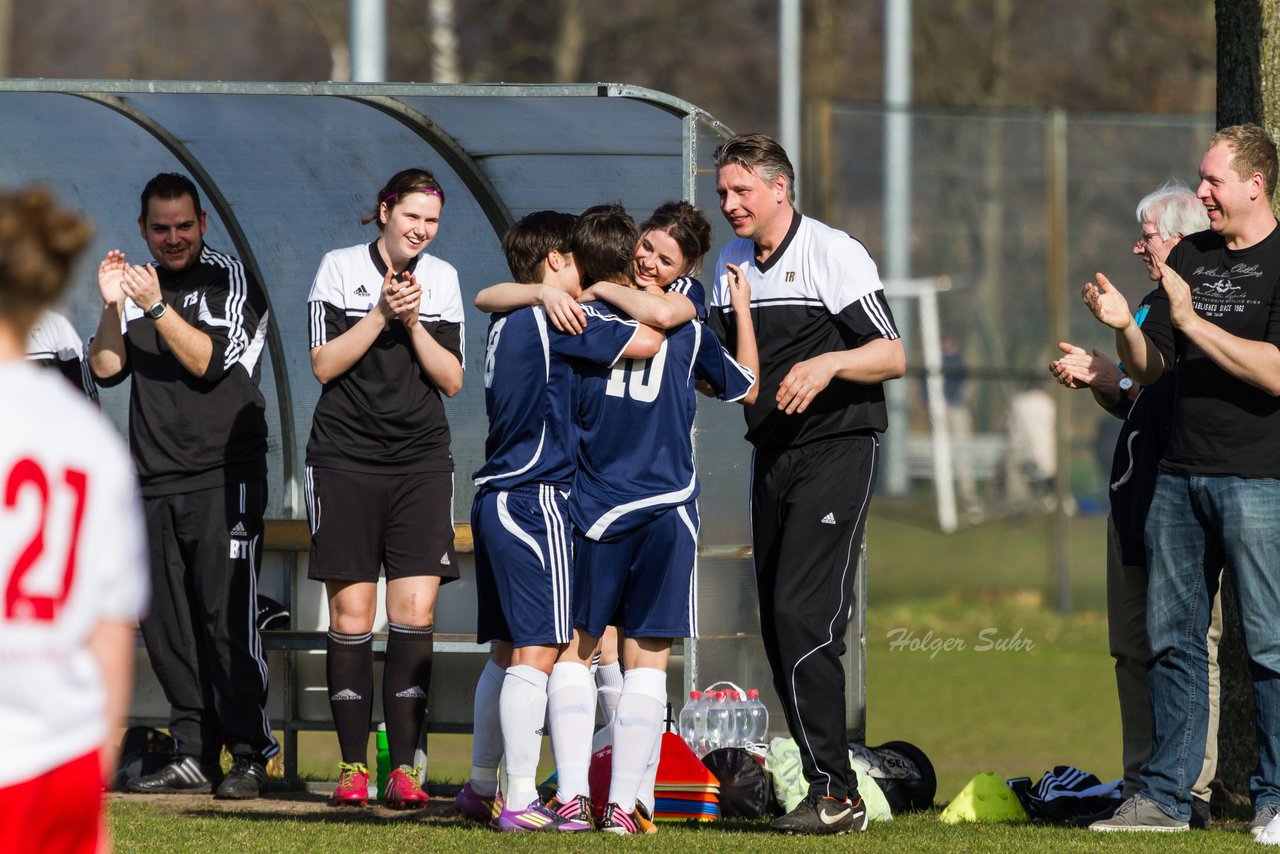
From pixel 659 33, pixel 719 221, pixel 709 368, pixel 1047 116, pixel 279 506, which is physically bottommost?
pixel 279 506

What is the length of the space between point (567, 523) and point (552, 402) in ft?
1.30

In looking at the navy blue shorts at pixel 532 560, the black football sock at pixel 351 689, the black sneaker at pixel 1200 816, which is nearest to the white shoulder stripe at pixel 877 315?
the navy blue shorts at pixel 532 560

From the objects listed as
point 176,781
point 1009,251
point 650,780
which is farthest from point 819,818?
point 1009,251

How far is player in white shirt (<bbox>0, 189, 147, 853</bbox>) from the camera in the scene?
8.96 ft

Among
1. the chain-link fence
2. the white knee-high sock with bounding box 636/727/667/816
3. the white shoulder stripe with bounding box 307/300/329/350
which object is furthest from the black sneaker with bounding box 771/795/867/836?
the chain-link fence

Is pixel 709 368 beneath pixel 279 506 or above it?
above

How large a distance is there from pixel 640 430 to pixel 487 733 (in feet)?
3.98

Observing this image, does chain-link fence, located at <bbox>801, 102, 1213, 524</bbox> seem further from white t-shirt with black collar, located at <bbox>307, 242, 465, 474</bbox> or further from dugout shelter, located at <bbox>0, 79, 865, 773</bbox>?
white t-shirt with black collar, located at <bbox>307, 242, 465, 474</bbox>

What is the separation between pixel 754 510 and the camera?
6.01 m

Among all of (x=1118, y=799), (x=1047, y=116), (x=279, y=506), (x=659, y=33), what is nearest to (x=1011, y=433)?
(x=1047, y=116)

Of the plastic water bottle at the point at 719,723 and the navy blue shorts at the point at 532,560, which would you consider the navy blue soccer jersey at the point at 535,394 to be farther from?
A: the plastic water bottle at the point at 719,723

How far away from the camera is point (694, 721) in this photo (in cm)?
707

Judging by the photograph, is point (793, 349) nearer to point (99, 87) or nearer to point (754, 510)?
point (754, 510)

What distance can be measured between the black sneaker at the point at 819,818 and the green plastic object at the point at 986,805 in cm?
66
